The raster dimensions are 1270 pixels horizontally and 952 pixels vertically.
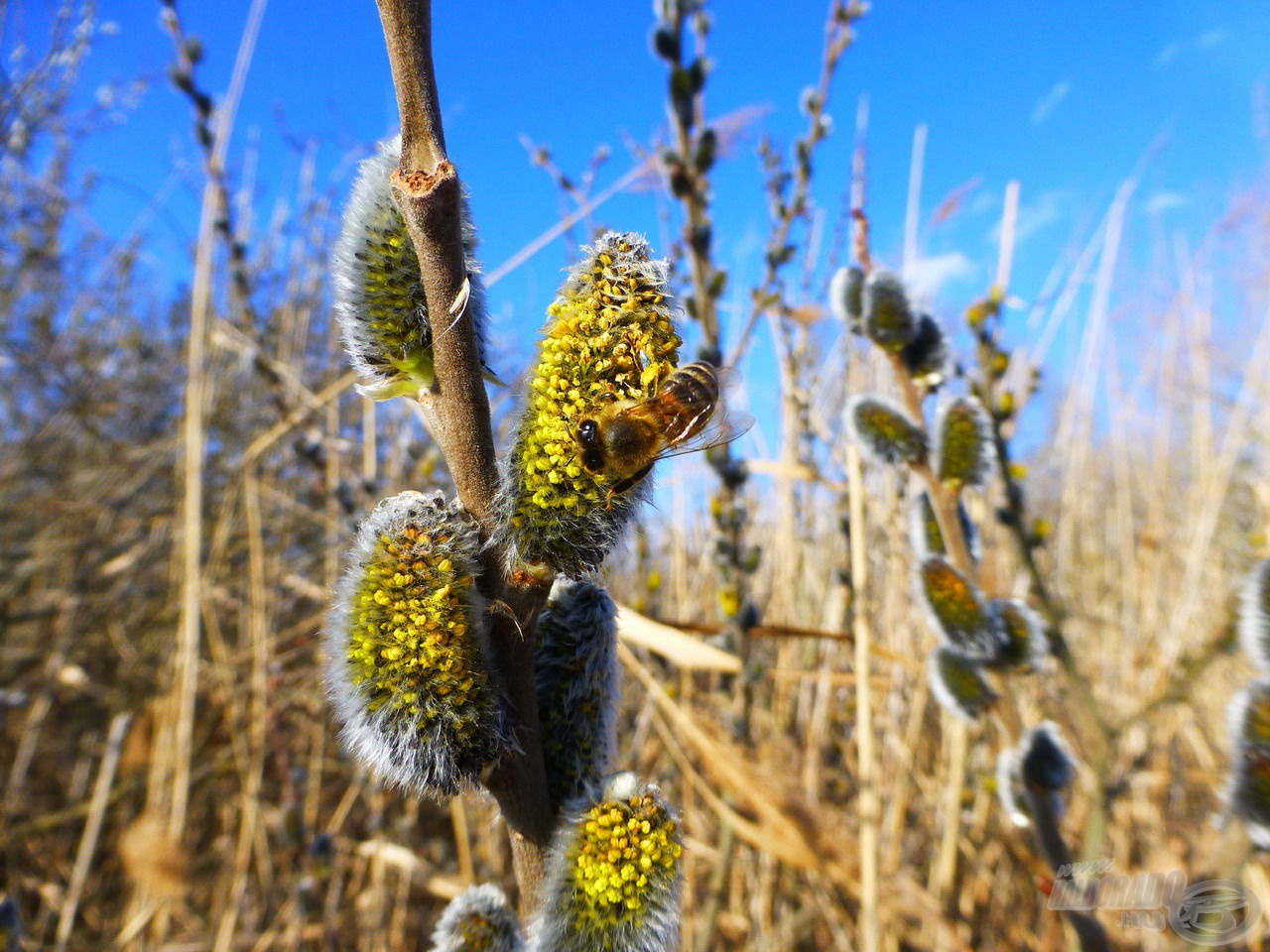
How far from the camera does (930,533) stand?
1385 mm

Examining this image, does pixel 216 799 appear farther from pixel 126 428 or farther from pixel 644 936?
pixel 644 936

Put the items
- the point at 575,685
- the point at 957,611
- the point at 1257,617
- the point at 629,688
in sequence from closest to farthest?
the point at 575,685
the point at 1257,617
the point at 957,611
the point at 629,688

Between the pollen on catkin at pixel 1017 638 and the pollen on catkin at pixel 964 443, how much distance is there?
0.71 feet

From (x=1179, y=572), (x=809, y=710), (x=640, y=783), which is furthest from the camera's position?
(x=1179, y=572)

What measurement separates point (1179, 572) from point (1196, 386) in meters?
0.83

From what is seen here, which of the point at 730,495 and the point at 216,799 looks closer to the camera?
the point at 730,495

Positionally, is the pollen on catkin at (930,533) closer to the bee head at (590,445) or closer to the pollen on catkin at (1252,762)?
the pollen on catkin at (1252,762)

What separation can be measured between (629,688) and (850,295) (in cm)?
145

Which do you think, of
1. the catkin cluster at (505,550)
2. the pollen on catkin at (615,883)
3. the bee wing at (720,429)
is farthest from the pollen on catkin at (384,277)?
the pollen on catkin at (615,883)

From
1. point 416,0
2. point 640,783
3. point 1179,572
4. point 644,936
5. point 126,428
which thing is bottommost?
point 644,936

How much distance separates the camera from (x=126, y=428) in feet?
14.1

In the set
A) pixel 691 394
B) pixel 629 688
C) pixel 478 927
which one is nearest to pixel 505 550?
pixel 691 394

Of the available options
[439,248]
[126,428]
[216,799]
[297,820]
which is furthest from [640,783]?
[126,428]

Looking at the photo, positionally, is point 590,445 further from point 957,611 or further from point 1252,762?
point 957,611
